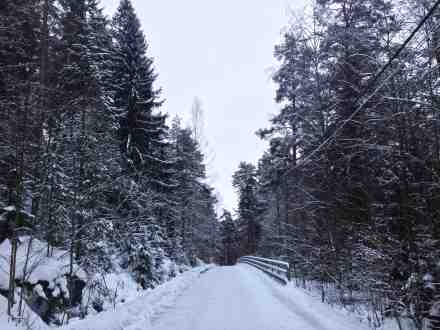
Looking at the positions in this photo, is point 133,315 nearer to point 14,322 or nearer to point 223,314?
point 223,314

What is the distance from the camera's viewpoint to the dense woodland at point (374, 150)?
583 cm

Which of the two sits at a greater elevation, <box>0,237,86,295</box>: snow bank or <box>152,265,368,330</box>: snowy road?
<box>0,237,86,295</box>: snow bank

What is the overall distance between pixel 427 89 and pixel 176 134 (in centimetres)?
2630

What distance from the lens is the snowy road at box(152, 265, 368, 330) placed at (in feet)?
17.8

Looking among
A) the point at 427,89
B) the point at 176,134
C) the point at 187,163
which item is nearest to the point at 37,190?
the point at 427,89

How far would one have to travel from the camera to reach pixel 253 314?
6.41 metres

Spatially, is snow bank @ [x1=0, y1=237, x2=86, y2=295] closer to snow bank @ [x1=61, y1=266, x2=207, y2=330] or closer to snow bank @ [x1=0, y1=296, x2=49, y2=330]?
snow bank @ [x1=0, y1=296, x2=49, y2=330]

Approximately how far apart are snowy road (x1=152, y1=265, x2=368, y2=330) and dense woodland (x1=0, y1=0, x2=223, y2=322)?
3.52 meters

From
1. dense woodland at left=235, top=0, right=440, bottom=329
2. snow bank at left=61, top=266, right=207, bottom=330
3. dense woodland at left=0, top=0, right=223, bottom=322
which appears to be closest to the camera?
snow bank at left=61, top=266, right=207, bottom=330

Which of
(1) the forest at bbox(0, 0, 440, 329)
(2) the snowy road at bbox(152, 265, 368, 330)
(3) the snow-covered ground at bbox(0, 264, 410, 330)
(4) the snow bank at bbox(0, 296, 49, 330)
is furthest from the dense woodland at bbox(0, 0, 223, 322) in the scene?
(2) the snowy road at bbox(152, 265, 368, 330)

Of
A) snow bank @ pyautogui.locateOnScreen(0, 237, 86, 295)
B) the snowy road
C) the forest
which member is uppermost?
the forest

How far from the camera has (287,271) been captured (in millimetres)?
10242

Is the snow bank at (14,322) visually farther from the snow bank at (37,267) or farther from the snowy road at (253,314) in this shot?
the snowy road at (253,314)

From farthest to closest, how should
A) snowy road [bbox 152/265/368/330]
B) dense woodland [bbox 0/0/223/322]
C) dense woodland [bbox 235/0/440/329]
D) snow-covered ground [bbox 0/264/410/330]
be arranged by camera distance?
dense woodland [bbox 0/0/223/322] < dense woodland [bbox 235/0/440/329] < snowy road [bbox 152/265/368/330] < snow-covered ground [bbox 0/264/410/330]
